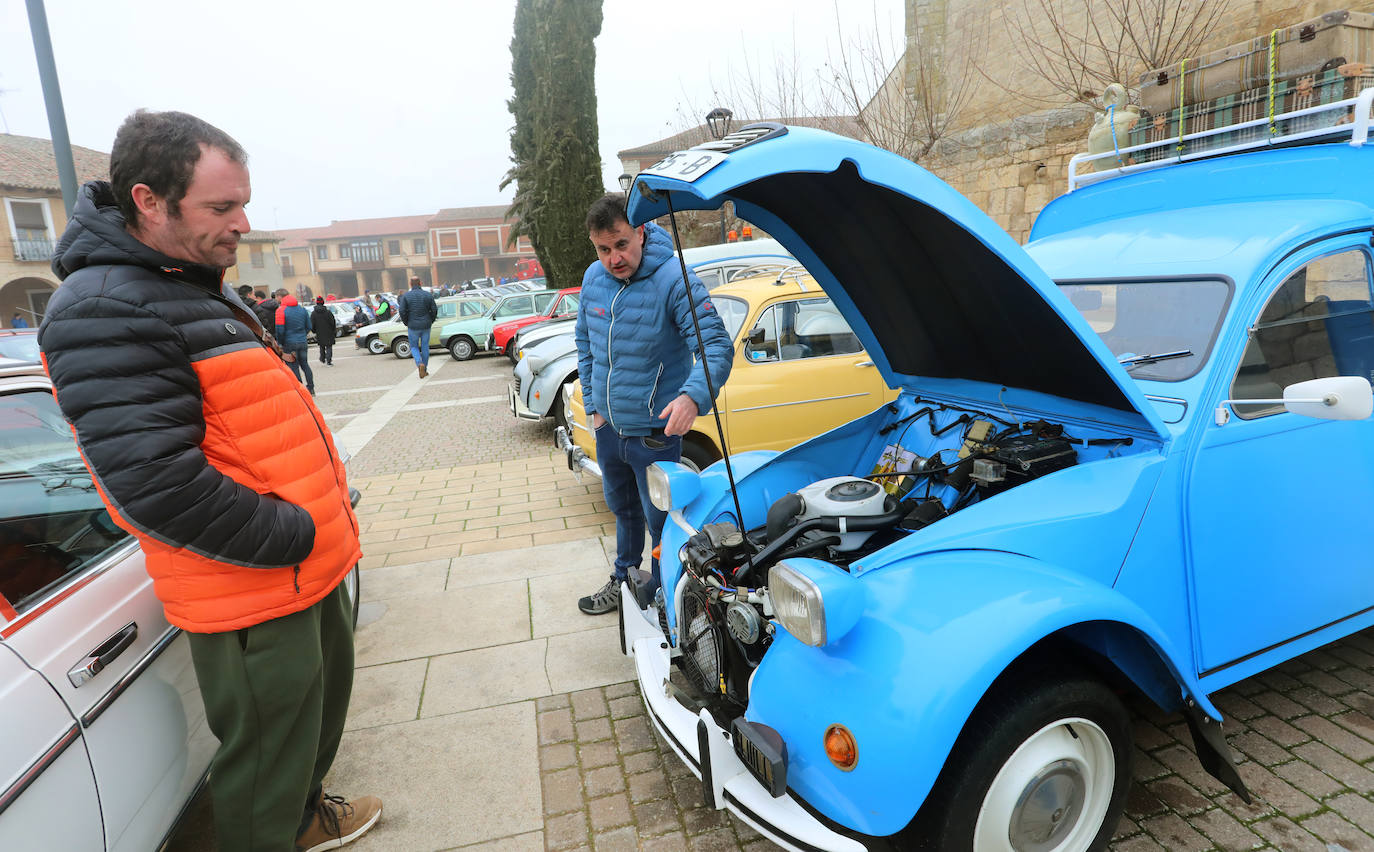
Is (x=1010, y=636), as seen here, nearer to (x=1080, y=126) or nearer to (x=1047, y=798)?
(x=1047, y=798)

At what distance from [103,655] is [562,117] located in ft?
79.7

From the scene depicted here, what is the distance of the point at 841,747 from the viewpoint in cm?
187

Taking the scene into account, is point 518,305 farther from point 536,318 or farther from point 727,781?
point 727,781

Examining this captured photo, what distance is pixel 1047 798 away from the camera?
2102mm

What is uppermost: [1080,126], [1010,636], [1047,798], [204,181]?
[1080,126]

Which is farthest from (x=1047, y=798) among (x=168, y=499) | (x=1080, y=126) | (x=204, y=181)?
(x=1080, y=126)

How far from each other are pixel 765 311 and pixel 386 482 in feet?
14.2

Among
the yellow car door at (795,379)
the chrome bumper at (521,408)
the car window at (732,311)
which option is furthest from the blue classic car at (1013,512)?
the chrome bumper at (521,408)

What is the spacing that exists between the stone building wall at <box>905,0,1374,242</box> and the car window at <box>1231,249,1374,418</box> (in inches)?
263

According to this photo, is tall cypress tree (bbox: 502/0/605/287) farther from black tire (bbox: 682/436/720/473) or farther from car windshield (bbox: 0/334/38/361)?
black tire (bbox: 682/436/720/473)

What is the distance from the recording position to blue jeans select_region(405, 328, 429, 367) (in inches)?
610

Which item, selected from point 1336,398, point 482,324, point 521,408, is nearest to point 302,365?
point 482,324

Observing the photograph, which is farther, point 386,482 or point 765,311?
point 386,482

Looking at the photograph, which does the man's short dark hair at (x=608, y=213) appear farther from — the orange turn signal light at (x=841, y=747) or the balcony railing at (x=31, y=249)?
the balcony railing at (x=31, y=249)
